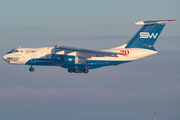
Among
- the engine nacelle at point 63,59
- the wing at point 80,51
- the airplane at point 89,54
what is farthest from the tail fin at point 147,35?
the engine nacelle at point 63,59

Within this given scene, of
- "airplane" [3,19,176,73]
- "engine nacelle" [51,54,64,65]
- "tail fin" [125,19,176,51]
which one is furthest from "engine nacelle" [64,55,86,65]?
"tail fin" [125,19,176,51]

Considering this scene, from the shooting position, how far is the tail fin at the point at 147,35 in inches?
1040

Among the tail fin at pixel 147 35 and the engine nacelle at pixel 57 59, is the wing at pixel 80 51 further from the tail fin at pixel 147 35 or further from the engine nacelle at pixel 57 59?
the tail fin at pixel 147 35

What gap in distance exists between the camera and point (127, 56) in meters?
25.5

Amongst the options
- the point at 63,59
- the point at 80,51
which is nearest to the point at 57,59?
the point at 63,59

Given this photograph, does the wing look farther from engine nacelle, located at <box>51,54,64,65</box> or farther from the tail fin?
the tail fin

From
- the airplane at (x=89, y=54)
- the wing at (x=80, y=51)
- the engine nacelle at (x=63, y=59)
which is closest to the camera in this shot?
the wing at (x=80, y=51)

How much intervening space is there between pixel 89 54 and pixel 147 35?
619 centimetres

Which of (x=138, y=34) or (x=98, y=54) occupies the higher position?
(x=138, y=34)

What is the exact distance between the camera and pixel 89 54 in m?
24.6

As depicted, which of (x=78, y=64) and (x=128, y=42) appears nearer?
(x=78, y=64)

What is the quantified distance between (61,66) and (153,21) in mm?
9699

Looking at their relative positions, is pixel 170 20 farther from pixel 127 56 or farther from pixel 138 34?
pixel 127 56

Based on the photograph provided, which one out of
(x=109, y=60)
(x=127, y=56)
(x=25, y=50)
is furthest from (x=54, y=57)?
(x=127, y=56)
